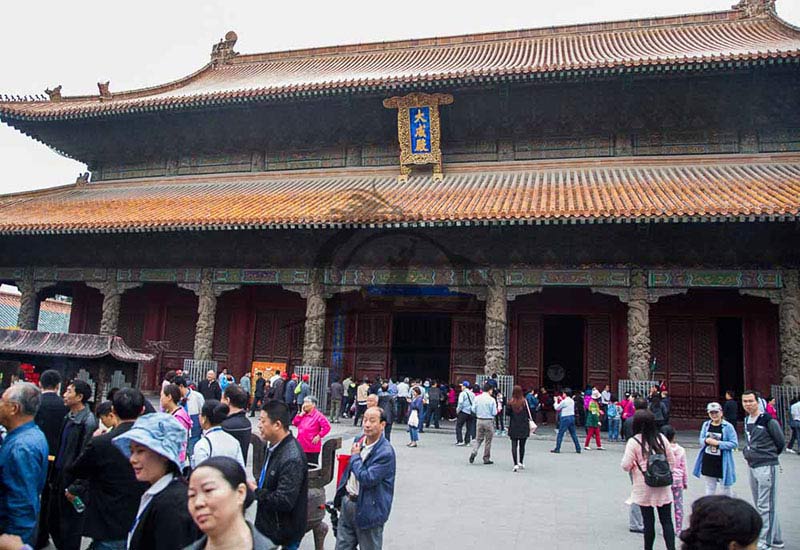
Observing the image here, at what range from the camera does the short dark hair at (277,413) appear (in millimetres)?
3834

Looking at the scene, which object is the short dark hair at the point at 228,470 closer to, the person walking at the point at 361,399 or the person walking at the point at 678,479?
the person walking at the point at 678,479

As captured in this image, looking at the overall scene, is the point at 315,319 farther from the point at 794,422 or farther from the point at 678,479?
the point at 678,479

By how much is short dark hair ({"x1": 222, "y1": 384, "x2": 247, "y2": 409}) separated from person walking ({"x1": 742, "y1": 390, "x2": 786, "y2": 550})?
4785 mm

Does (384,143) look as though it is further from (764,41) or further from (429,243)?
(764,41)

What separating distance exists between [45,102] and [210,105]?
667 centimetres

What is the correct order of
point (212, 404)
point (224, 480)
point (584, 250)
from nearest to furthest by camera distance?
point (224, 480), point (212, 404), point (584, 250)

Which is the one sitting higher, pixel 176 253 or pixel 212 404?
pixel 176 253

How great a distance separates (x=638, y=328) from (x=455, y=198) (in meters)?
5.05

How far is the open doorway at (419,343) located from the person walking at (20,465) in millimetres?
13804

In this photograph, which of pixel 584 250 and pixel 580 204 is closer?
pixel 580 204

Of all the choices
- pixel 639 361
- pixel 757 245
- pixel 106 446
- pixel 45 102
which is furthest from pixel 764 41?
pixel 45 102

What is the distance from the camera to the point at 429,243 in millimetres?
14438

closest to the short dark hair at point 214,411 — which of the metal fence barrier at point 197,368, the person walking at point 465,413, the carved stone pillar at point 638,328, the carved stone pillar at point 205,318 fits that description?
the person walking at point 465,413

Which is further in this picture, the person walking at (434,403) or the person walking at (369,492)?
the person walking at (434,403)
